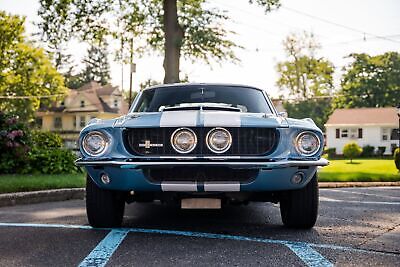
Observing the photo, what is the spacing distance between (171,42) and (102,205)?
535 inches

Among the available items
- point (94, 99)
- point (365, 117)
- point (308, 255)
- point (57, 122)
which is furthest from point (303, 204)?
point (57, 122)

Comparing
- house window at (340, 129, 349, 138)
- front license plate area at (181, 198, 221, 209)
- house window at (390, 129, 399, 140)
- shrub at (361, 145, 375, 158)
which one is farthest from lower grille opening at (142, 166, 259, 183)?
house window at (340, 129, 349, 138)

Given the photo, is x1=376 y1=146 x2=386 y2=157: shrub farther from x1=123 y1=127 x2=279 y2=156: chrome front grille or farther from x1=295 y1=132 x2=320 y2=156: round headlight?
x1=123 y1=127 x2=279 y2=156: chrome front grille

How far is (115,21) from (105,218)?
17.8 m

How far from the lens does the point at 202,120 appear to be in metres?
4.16

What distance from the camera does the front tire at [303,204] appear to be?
4.47 m

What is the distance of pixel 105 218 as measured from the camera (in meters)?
4.57

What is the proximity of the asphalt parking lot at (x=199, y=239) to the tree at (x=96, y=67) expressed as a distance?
77645mm

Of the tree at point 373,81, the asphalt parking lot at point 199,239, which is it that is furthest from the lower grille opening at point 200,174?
the tree at point 373,81

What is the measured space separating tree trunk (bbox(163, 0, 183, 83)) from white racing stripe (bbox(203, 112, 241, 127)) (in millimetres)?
12385

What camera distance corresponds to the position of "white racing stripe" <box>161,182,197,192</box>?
13.1 ft

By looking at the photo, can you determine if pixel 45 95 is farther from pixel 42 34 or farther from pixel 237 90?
pixel 237 90

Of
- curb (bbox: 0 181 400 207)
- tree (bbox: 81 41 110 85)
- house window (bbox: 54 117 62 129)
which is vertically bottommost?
curb (bbox: 0 181 400 207)

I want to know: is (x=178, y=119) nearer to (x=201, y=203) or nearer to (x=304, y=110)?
(x=201, y=203)
